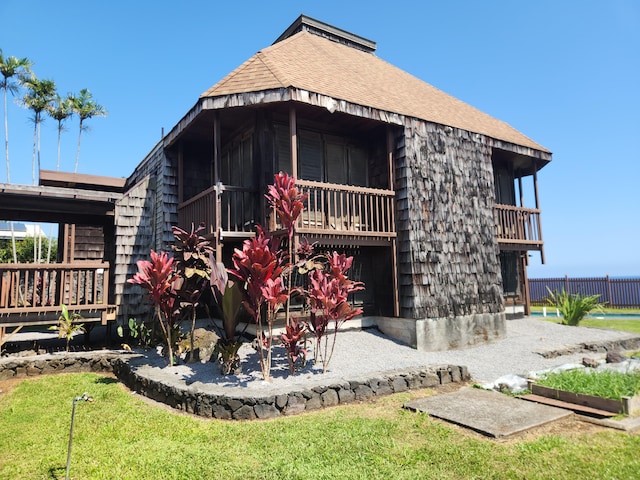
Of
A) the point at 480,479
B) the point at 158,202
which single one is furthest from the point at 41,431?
the point at 158,202

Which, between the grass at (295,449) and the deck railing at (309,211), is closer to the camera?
the grass at (295,449)

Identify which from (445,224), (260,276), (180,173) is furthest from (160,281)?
(445,224)

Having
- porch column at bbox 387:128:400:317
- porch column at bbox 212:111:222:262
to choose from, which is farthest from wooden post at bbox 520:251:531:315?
porch column at bbox 212:111:222:262

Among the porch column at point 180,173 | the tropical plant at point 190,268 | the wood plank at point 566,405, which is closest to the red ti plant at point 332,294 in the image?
the tropical plant at point 190,268

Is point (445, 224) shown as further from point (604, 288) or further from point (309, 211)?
point (604, 288)

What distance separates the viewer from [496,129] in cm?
1253

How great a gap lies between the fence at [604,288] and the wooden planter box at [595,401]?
1635 centimetres

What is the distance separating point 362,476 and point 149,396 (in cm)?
402

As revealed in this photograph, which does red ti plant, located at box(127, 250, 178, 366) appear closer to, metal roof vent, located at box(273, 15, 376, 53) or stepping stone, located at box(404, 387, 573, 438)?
stepping stone, located at box(404, 387, 573, 438)

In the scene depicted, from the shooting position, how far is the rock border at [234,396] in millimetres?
5082

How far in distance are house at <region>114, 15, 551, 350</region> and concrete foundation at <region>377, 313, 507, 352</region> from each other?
0.03m

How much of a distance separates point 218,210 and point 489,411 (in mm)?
5919

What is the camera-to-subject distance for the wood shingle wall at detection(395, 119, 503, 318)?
361 inches

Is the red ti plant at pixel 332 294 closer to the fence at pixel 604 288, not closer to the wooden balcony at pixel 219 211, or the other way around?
the wooden balcony at pixel 219 211
